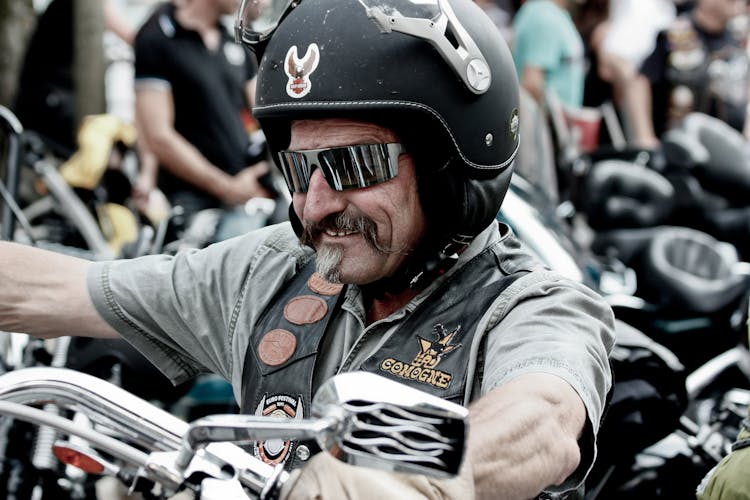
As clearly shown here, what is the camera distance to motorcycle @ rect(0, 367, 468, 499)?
4.38 feet

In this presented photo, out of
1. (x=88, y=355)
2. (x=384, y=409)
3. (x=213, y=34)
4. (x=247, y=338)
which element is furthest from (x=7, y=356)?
(x=213, y=34)

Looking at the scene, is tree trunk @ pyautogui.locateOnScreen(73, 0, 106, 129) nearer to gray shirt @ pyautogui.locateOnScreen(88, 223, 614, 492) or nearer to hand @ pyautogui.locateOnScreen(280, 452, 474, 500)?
gray shirt @ pyautogui.locateOnScreen(88, 223, 614, 492)

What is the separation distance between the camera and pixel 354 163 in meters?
2.22

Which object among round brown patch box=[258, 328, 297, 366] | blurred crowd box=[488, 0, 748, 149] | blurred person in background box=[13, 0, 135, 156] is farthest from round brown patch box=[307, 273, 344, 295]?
blurred crowd box=[488, 0, 748, 149]

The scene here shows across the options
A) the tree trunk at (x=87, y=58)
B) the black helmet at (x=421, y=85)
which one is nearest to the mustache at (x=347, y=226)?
the black helmet at (x=421, y=85)

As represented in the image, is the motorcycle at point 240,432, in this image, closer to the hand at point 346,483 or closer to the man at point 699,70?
the hand at point 346,483

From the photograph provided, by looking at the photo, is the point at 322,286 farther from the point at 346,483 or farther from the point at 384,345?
the point at 346,483

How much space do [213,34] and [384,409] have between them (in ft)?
16.0

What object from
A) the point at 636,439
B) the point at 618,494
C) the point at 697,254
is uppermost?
the point at 636,439

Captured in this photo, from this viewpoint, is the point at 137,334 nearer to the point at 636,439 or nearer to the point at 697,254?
the point at 636,439

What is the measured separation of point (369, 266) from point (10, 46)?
4.75m

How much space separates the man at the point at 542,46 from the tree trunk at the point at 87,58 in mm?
2844

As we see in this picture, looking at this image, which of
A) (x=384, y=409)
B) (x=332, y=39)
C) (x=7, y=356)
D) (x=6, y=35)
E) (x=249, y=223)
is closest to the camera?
(x=384, y=409)

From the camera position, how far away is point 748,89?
31.6ft
